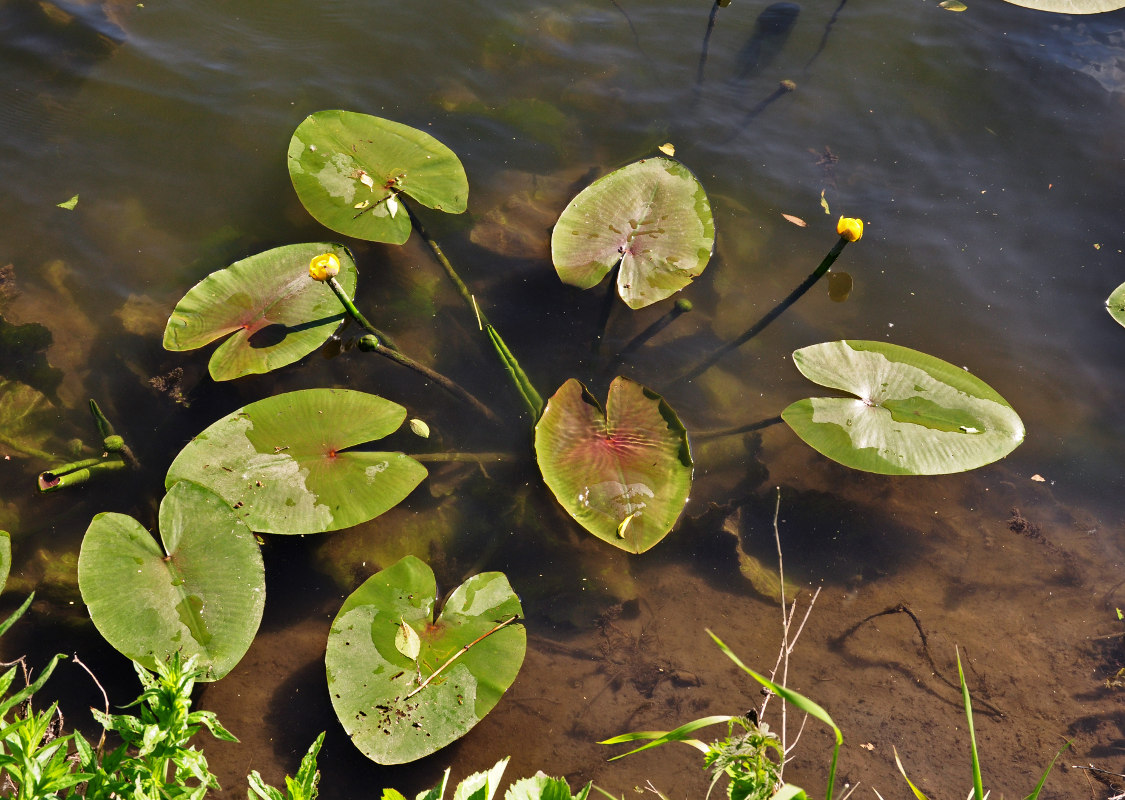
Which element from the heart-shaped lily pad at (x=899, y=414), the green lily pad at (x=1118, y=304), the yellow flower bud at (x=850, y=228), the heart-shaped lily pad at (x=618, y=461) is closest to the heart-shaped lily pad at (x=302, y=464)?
the heart-shaped lily pad at (x=618, y=461)

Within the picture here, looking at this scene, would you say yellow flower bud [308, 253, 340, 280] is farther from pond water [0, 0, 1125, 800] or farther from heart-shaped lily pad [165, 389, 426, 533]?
pond water [0, 0, 1125, 800]

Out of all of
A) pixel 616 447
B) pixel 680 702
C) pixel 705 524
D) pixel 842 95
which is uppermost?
pixel 842 95

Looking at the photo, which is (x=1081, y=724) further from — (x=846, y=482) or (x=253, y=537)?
(x=253, y=537)

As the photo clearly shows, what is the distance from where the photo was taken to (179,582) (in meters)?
2.38

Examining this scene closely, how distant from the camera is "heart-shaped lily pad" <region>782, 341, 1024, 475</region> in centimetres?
279

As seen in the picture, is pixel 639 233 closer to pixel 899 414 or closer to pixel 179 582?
pixel 899 414

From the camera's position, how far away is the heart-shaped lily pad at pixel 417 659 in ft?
7.45

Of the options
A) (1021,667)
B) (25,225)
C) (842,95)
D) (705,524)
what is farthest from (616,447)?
(25,225)

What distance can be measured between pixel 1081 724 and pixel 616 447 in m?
2.16

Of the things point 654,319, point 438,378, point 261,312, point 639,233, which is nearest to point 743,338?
point 654,319

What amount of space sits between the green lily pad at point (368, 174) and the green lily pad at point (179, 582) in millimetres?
1371

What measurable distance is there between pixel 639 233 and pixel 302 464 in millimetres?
1802

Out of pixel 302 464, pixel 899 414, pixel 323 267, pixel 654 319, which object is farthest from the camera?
pixel 654 319

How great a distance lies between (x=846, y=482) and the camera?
127 inches
